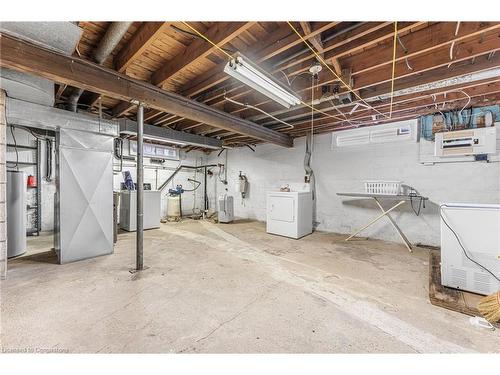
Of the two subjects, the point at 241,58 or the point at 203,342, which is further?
the point at 241,58

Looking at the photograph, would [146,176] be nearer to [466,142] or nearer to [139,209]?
[139,209]

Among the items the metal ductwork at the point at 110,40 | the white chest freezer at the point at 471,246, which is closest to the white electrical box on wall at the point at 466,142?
the white chest freezer at the point at 471,246

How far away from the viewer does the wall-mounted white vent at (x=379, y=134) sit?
4.04 metres

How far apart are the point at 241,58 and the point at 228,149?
17.6 ft

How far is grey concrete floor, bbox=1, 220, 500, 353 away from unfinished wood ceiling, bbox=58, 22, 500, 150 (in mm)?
2352

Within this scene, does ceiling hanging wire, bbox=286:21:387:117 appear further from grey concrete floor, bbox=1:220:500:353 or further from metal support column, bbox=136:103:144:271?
grey concrete floor, bbox=1:220:500:353

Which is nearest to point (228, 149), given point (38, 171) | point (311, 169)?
point (311, 169)

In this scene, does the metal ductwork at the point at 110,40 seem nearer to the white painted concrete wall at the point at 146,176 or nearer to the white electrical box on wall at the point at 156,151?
the white painted concrete wall at the point at 146,176

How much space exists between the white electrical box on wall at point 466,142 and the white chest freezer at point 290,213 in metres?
2.46

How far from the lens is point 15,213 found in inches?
121

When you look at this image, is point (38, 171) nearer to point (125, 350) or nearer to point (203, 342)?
point (125, 350)

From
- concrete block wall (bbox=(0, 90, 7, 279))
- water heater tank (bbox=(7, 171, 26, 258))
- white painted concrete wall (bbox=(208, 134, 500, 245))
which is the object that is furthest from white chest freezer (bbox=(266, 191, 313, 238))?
water heater tank (bbox=(7, 171, 26, 258))

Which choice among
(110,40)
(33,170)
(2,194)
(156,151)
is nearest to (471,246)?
(110,40)
